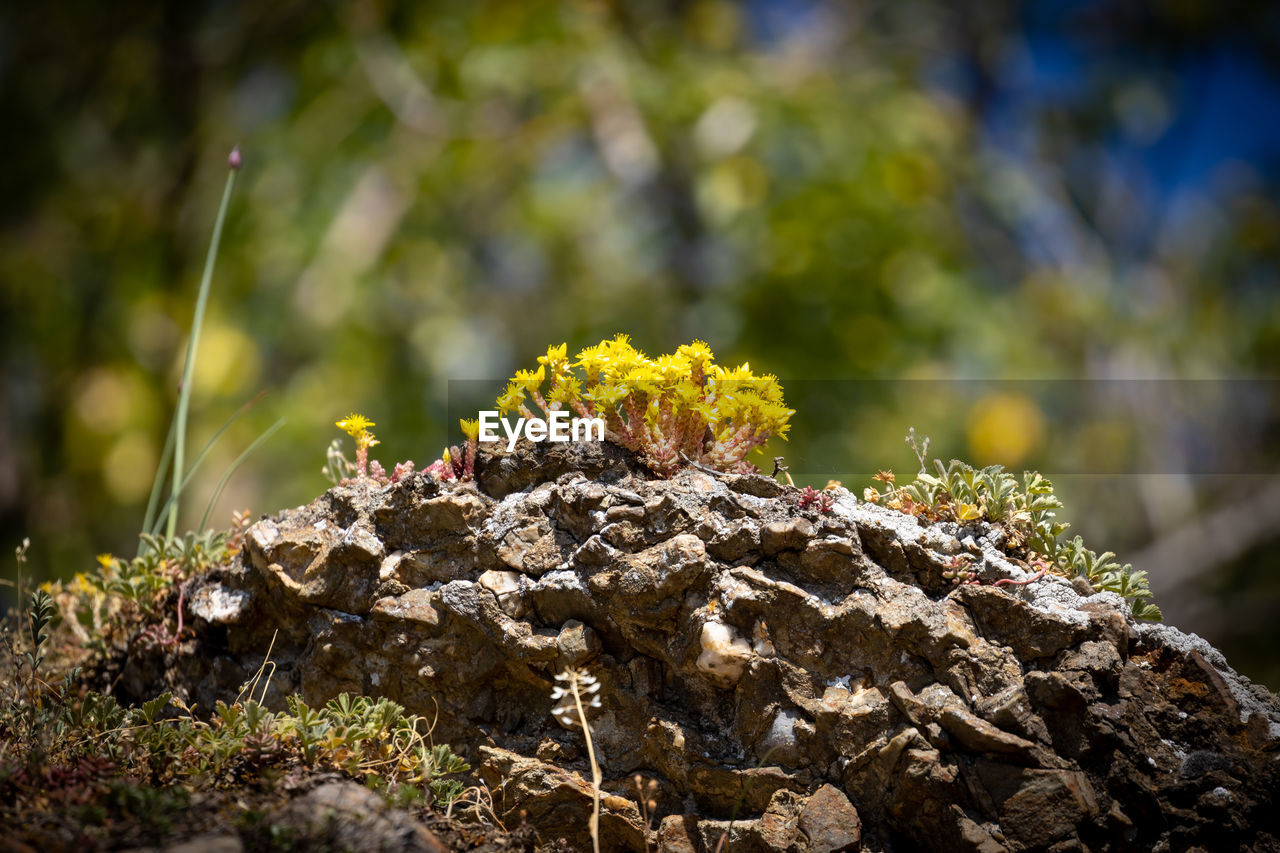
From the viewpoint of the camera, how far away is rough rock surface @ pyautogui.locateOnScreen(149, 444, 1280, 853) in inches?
82.8

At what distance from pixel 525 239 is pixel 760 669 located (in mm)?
4862

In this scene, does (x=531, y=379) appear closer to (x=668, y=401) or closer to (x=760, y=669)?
(x=668, y=401)

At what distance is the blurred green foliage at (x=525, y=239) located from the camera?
5797mm

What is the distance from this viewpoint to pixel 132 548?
650 cm

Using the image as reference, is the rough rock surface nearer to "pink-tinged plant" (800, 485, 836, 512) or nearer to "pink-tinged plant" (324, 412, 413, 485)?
"pink-tinged plant" (800, 485, 836, 512)

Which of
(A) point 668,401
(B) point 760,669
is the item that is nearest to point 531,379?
(A) point 668,401

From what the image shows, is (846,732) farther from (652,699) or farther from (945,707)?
(652,699)

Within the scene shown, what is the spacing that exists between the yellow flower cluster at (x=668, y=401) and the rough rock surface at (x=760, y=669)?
93 mm

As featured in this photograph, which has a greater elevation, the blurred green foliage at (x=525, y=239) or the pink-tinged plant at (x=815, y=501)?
the blurred green foliage at (x=525, y=239)

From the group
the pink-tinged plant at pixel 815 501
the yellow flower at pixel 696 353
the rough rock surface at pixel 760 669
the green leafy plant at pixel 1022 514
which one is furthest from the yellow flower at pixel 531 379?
the green leafy plant at pixel 1022 514

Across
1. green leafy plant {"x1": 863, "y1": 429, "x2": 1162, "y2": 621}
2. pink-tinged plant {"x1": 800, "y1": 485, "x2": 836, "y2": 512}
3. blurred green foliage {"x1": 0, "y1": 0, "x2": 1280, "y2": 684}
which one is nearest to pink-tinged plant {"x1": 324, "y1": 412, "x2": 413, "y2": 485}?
pink-tinged plant {"x1": 800, "y1": 485, "x2": 836, "y2": 512}

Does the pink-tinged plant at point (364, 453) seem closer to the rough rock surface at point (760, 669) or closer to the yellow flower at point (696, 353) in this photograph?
the rough rock surface at point (760, 669)

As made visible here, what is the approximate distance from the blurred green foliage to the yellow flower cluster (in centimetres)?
288

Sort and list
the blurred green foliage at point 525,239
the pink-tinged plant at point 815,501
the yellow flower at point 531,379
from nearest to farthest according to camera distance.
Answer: the pink-tinged plant at point 815,501 < the yellow flower at point 531,379 < the blurred green foliage at point 525,239
